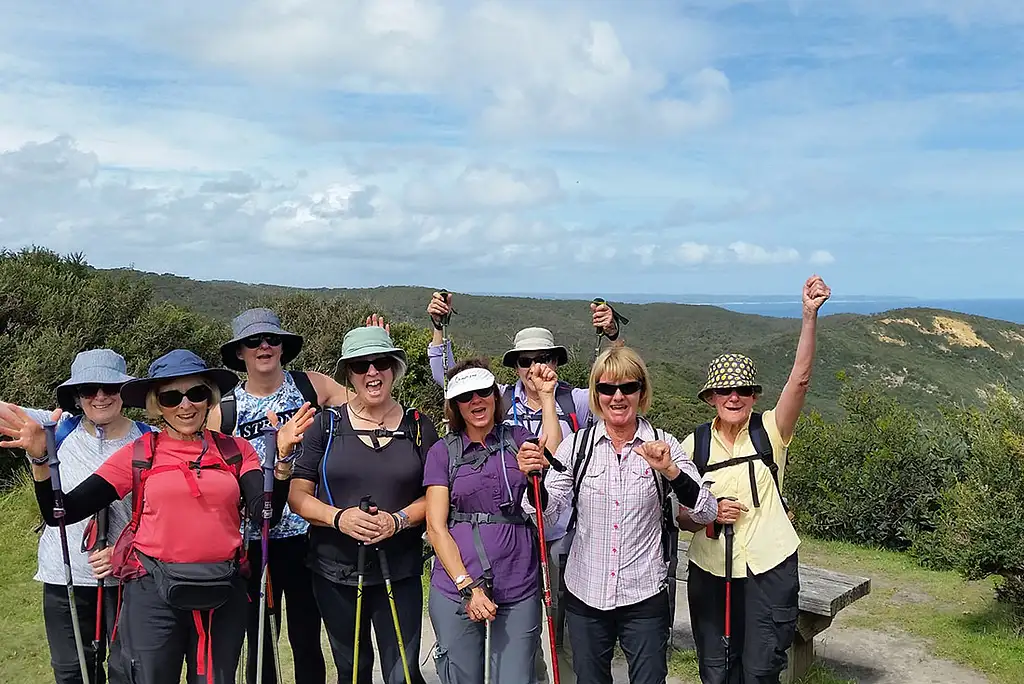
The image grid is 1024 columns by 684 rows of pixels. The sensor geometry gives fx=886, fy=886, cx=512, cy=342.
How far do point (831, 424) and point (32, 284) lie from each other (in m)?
12.8

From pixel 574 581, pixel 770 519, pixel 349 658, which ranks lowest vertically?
pixel 349 658

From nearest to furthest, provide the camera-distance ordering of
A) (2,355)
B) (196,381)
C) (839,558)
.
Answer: (196,381) < (839,558) < (2,355)

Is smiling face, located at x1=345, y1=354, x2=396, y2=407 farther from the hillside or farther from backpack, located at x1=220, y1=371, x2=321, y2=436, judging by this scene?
the hillside

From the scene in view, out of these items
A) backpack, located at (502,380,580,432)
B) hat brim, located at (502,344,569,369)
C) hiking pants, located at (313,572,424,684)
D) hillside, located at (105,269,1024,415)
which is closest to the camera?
hiking pants, located at (313,572,424,684)

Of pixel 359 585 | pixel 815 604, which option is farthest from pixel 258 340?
pixel 815 604

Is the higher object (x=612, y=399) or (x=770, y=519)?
(x=612, y=399)

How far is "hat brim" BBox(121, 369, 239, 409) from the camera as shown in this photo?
11.9 feet

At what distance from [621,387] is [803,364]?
82 centimetres

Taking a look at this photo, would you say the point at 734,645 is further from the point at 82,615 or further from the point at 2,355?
the point at 2,355

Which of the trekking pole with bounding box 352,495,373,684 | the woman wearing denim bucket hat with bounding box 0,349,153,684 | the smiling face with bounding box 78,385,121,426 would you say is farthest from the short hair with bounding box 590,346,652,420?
the smiling face with bounding box 78,385,121,426

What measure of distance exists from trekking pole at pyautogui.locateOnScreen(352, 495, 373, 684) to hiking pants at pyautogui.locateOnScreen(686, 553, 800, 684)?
4.92 feet

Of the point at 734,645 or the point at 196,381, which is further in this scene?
the point at 734,645

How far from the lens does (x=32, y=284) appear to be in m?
14.9

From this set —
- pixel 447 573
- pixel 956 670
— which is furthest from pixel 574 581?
pixel 956 670
